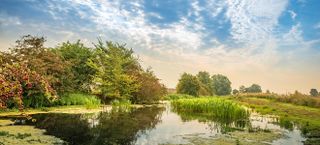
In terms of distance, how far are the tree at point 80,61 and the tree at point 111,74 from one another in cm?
77

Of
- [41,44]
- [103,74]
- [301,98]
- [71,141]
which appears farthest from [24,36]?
[301,98]

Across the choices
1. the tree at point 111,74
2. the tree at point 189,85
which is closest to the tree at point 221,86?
the tree at point 189,85

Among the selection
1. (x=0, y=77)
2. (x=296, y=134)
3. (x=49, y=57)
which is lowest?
(x=296, y=134)

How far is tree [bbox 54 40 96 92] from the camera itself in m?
35.5

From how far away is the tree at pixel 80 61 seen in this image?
3553cm

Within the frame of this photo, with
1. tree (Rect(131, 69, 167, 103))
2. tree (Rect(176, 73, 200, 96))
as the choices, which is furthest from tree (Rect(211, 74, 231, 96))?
tree (Rect(131, 69, 167, 103))

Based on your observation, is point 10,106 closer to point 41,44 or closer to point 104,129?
point 41,44

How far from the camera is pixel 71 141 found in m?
11.3

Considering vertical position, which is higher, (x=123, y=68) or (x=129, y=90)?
(x=123, y=68)

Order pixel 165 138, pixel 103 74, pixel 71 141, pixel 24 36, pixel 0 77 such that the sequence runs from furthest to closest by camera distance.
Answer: pixel 103 74, pixel 24 36, pixel 165 138, pixel 71 141, pixel 0 77

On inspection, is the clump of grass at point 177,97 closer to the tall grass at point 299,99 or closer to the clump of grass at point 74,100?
the tall grass at point 299,99

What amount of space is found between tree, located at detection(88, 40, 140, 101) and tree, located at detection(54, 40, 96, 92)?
775 millimetres

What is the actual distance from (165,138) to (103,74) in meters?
26.4

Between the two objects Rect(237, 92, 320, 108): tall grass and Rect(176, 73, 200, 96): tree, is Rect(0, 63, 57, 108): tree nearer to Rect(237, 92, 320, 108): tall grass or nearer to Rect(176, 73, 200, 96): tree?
Rect(237, 92, 320, 108): tall grass
